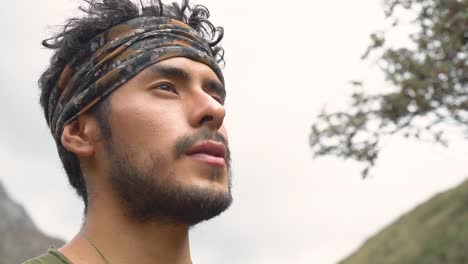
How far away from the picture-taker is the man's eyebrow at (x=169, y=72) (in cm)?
500

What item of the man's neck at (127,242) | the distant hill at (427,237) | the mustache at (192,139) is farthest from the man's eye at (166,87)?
the distant hill at (427,237)

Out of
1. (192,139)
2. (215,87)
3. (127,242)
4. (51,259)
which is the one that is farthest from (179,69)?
(51,259)

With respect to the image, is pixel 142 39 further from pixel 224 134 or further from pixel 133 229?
pixel 133 229

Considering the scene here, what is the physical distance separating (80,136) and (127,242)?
2.54ft

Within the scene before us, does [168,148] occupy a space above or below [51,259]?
above

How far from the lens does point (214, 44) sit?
19.9 feet

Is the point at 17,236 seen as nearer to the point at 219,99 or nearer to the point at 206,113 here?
the point at 219,99

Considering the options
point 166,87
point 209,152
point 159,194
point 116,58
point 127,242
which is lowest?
point 127,242

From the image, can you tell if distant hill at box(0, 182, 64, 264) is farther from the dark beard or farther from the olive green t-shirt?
the dark beard

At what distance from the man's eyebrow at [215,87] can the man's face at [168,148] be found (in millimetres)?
150

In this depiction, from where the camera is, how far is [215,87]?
529cm

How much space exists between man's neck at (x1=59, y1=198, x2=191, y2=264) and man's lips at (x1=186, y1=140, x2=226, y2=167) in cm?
45

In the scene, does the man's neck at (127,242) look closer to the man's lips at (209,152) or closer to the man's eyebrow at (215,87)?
the man's lips at (209,152)

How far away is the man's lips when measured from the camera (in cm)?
469
